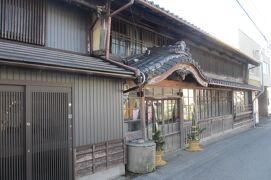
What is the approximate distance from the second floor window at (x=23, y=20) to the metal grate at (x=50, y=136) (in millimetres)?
1369

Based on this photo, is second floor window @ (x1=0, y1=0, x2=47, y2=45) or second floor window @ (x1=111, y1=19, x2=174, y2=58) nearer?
second floor window @ (x1=0, y1=0, x2=47, y2=45)

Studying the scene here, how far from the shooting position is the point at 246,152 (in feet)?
43.2

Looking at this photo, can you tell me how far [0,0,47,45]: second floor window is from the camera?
685 centimetres

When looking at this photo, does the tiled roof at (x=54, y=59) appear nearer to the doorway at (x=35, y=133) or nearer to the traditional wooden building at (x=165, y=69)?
the doorway at (x=35, y=133)

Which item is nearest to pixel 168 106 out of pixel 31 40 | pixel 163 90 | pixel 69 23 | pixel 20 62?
pixel 163 90

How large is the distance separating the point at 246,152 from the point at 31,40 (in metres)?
9.74

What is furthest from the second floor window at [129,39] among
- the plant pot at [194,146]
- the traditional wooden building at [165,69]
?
the plant pot at [194,146]

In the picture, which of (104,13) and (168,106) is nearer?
(104,13)

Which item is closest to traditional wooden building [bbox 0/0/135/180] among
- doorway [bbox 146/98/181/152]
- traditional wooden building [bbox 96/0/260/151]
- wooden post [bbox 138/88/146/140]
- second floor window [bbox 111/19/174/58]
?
wooden post [bbox 138/88/146/140]

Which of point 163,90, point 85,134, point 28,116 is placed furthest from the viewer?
point 163,90

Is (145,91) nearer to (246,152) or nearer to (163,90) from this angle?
(163,90)

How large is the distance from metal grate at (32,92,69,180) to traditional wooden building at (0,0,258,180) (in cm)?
2

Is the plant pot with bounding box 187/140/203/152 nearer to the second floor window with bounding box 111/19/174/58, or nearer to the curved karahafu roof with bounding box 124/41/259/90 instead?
the curved karahafu roof with bounding box 124/41/259/90

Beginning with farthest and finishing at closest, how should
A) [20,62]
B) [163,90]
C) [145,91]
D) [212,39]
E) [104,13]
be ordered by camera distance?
[212,39] → [163,90] → [145,91] → [104,13] → [20,62]
